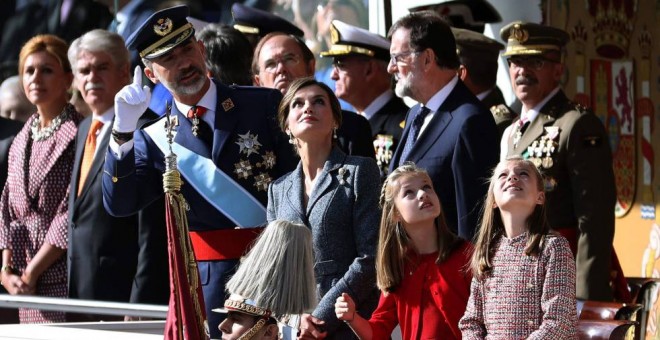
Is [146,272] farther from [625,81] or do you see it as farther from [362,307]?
[625,81]

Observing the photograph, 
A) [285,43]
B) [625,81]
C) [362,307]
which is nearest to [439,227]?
[362,307]

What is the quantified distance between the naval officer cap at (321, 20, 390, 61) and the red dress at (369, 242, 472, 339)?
256cm

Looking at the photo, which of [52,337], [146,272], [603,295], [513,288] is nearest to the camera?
[513,288]

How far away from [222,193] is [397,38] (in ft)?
3.21

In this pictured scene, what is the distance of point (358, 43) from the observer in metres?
8.04

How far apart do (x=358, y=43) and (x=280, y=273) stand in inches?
122

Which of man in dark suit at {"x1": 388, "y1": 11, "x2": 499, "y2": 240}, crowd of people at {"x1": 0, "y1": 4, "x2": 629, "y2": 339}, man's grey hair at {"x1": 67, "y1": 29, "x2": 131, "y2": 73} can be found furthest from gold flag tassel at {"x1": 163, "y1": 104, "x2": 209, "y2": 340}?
man's grey hair at {"x1": 67, "y1": 29, "x2": 131, "y2": 73}

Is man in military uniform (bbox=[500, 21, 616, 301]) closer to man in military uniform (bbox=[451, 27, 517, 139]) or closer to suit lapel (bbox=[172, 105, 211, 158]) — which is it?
man in military uniform (bbox=[451, 27, 517, 139])

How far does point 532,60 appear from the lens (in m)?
7.50

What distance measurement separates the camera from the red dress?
5527mm

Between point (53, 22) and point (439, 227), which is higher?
point (53, 22)

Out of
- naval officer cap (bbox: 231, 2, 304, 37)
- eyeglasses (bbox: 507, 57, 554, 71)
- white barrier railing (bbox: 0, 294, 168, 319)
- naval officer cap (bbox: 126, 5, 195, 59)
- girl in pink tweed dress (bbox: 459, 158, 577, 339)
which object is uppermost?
naval officer cap (bbox: 231, 2, 304, 37)

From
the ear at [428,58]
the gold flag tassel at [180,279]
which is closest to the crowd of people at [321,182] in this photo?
the ear at [428,58]

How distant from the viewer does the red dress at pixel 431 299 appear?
5.53m
